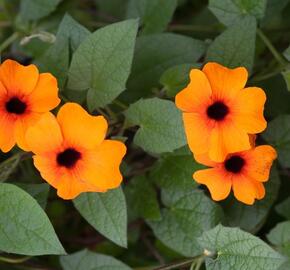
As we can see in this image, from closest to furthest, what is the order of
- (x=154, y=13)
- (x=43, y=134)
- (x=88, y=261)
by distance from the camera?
(x=43, y=134), (x=88, y=261), (x=154, y=13)

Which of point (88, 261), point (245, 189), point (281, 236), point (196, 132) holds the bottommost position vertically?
point (88, 261)

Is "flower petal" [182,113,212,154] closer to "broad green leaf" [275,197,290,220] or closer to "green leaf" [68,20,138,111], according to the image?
"green leaf" [68,20,138,111]

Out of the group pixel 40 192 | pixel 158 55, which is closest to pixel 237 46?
pixel 158 55

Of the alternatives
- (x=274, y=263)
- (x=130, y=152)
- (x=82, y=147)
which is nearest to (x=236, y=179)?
(x=274, y=263)

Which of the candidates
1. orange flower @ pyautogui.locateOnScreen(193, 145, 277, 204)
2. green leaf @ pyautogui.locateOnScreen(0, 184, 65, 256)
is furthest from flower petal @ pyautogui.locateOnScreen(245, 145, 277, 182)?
green leaf @ pyautogui.locateOnScreen(0, 184, 65, 256)

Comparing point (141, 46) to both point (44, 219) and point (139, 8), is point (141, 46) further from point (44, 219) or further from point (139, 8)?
point (44, 219)

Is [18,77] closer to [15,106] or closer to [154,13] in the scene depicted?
[15,106]

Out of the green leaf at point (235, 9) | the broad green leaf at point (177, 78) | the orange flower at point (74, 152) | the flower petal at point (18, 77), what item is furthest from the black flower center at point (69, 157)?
the green leaf at point (235, 9)
